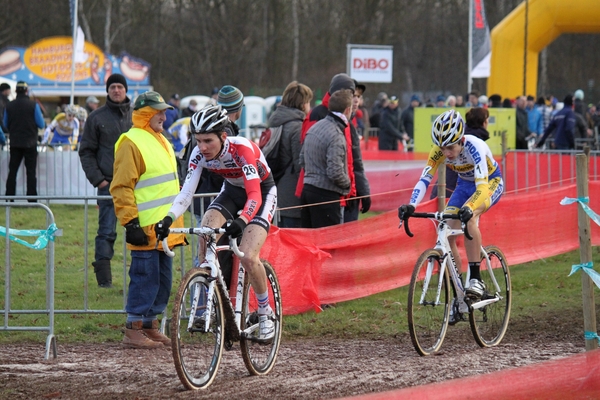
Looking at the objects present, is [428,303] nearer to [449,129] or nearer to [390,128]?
[449,129]

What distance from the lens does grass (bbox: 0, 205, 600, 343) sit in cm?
838

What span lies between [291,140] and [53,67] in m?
27.6

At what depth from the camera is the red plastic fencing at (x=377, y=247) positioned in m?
8.86

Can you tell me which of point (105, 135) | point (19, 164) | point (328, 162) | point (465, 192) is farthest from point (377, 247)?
point (19, 164)

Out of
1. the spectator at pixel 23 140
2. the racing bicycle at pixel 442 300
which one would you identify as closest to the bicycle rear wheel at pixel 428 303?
the racing bicycle at pixel 442 300

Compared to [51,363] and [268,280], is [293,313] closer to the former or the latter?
[268,280]

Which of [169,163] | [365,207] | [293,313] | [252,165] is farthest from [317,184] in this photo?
[252,165]

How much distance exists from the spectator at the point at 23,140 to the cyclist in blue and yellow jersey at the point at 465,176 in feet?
35.6

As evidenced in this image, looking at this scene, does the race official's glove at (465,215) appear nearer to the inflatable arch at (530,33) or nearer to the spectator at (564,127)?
the spectator at (564,127)

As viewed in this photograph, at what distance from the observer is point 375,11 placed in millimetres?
54562

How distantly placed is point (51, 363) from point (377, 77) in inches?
557

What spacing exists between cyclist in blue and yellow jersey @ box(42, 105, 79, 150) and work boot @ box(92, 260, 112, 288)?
959 centimetres

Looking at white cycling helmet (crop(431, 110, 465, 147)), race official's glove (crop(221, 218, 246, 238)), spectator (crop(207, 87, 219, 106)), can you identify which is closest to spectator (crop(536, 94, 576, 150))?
spectator (crop(207, 87, 219, 106))

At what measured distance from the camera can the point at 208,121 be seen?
20.4 feet
